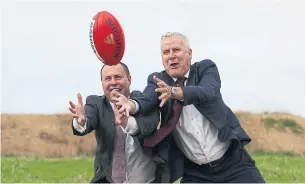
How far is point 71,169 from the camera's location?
20.8 meters

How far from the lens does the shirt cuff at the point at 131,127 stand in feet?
20.9

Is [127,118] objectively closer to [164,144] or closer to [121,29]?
[164,144]

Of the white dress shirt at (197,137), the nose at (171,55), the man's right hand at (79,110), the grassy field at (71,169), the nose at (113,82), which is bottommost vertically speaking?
the grassy field at (71,169)

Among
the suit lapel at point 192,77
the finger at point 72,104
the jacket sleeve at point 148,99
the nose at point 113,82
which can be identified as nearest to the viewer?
the jacket sleeve at point 148,99

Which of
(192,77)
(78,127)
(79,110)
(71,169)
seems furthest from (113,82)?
(71,169)

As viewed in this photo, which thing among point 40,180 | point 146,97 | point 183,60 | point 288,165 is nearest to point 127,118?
point 146,97

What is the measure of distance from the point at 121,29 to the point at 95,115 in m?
1.04

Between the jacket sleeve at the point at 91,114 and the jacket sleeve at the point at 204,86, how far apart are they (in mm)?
1200

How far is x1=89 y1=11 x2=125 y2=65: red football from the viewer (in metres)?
6.95

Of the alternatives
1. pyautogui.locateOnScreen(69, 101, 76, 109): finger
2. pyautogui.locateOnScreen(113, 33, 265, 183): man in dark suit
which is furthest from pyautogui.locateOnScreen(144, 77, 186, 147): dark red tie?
pyautogui.locateOnScreen(69, 101, 76, 109): finger

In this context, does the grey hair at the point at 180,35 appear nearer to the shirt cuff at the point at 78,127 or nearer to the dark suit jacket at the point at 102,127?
the dark suit jacket at the point at 102,127

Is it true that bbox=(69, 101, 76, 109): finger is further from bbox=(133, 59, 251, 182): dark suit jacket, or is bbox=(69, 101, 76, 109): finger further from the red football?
the red football

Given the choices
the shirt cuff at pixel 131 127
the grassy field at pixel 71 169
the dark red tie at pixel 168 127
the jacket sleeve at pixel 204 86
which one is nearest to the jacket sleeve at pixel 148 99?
the shirt cuff at pixel 131 127

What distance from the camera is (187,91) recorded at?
19.9ft
